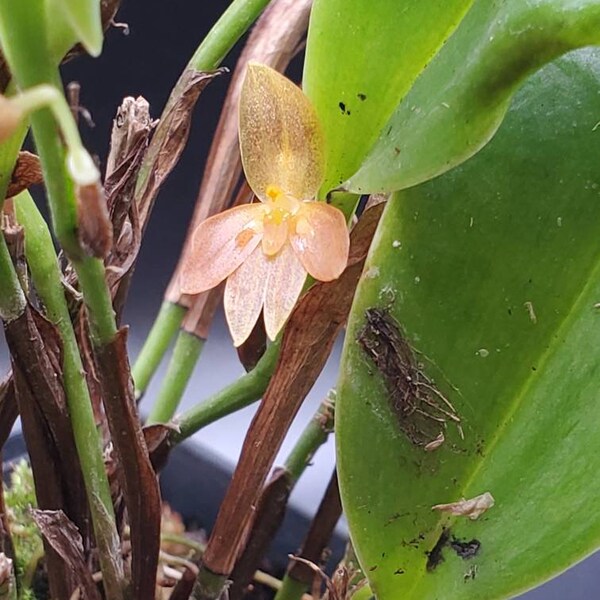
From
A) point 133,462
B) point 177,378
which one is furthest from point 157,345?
point 133,462

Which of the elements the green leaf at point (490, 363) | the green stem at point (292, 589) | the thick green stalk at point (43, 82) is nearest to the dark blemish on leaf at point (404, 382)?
the green leaf at point (490, 363)

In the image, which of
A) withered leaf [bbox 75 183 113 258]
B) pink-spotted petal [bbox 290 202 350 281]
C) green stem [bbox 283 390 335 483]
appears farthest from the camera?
green stem [bbox 283 390 335 483]

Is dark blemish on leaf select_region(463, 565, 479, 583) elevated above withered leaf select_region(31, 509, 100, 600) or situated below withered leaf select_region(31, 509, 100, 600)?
above

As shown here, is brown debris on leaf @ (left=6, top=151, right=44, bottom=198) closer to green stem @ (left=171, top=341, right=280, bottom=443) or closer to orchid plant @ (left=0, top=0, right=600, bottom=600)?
orchid plant @ (left=0, top=0, right=600, bottom=600)

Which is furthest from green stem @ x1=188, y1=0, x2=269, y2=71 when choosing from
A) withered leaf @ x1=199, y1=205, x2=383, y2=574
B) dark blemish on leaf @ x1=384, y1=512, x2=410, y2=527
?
dark blemish on leaf @ x1=384, y1=512, x2=410, y2=527

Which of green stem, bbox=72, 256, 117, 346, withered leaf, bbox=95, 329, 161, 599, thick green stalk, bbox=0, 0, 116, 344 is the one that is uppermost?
thick green stalk, bbox=0, 0, 116, 344

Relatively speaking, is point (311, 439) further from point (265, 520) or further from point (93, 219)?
point (93, 219)

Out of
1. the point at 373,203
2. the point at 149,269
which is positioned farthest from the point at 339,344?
the point at 373,203
